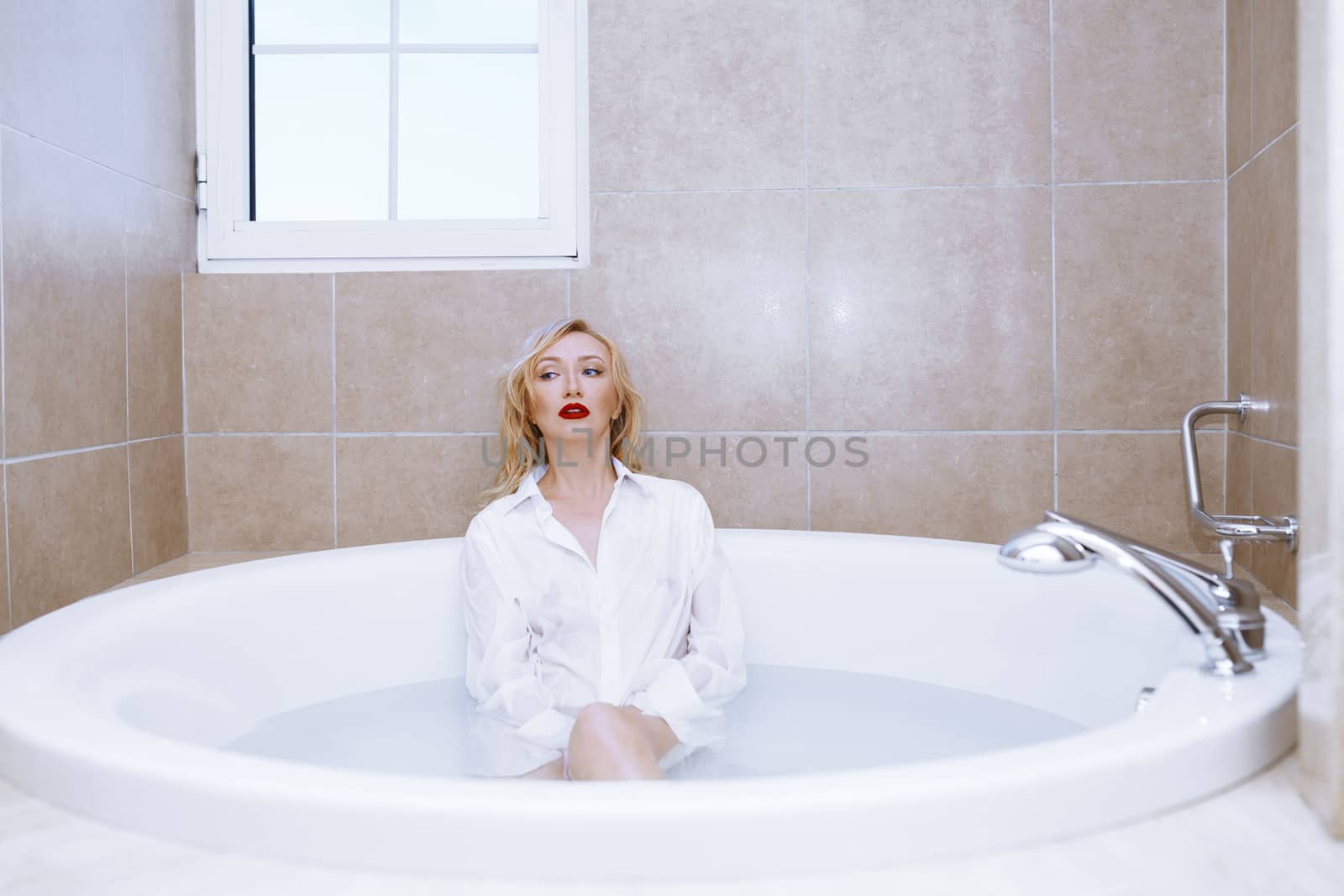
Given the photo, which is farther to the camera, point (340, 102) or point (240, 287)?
point (340, 102)

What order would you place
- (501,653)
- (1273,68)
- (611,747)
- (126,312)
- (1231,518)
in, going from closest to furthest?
1. (611,747)
2. (501,653)
3. (1231,518)
4. (1273,68)
5. (126,312)

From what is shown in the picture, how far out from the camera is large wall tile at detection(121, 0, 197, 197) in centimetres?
195

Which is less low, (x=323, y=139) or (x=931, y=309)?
(x=323, y=139)

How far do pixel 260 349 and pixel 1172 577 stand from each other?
1.91 m

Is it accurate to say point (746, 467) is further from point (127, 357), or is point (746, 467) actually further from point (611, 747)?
point (127, 357)

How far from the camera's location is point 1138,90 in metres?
2.08

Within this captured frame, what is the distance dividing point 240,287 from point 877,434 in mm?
1451

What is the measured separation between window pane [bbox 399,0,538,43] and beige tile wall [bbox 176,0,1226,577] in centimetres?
21

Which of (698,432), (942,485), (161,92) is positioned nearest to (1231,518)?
(942,485)

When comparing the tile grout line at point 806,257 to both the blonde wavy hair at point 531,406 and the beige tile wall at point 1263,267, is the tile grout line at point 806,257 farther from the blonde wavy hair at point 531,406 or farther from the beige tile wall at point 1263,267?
the beige tile wall at point 1263,267

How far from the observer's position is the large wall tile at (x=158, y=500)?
198 cm

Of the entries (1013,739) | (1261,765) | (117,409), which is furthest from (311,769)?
(117,409)

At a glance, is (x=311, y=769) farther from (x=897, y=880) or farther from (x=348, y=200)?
(x=348, y=200)

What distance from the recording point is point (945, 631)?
164 cm
